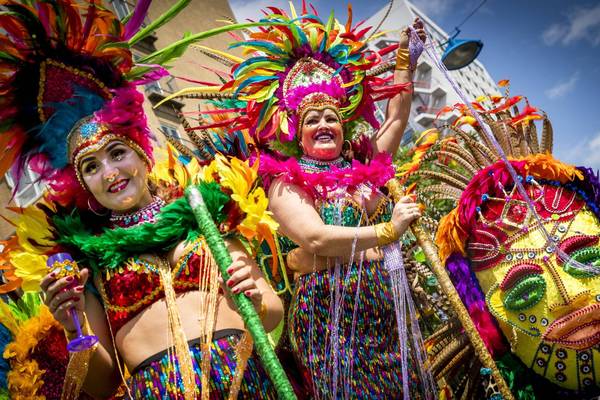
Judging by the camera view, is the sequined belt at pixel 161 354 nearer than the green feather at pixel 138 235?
Yes

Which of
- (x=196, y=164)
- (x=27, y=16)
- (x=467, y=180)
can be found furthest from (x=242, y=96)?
(x=467, y=180)

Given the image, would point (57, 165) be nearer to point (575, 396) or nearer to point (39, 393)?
point (39, 393)

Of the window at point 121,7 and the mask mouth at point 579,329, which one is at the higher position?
the window at point 121,7

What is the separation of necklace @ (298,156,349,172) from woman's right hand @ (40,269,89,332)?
1.13 meters

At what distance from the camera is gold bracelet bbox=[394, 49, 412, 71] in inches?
110

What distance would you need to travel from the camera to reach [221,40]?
12867 mm

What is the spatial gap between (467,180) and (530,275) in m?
0.66

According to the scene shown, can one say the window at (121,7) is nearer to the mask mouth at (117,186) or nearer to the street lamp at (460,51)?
the street lamp at (460,51)

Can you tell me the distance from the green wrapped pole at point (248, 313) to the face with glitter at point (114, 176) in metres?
0.39

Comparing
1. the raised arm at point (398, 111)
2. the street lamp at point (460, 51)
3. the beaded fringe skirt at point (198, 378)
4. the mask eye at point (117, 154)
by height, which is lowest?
the beaded fringe skirt at point (198, 378)

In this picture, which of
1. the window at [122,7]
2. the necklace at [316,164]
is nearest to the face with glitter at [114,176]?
the necklace at [316,164]

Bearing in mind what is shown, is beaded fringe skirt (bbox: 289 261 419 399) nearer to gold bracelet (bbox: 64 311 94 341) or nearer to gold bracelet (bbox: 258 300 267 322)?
gold bracelet (bbox: 258 300 267 322)

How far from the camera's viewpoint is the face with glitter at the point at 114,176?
6.73ft

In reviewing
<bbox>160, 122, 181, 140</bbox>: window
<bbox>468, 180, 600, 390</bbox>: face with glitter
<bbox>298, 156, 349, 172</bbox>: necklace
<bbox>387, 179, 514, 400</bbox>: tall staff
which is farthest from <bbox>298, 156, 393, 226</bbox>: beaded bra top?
<bbox>160, 122, 181, 140</bbox>: window
